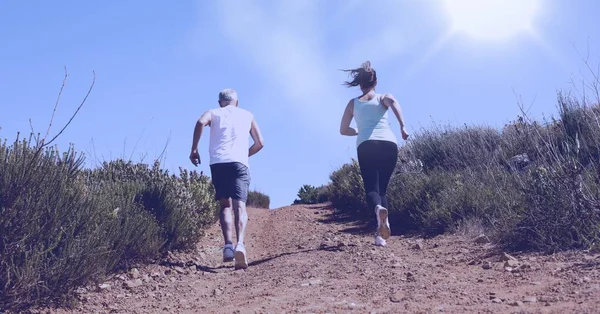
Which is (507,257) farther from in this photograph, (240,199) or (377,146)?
(240,199)

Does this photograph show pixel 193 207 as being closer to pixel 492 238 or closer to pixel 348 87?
pixel 348 87

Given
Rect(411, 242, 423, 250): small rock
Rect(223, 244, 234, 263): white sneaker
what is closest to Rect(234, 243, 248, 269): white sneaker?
Rect(223, 244, 234, 263): white sneaker

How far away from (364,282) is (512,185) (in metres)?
3.28

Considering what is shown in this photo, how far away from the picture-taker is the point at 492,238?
665 cm

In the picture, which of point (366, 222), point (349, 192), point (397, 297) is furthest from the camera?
point (349, 192)

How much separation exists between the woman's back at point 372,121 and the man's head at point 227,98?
1330 mm

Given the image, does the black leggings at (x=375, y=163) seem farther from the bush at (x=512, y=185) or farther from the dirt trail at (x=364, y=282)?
the bush at (x=512, y=185)

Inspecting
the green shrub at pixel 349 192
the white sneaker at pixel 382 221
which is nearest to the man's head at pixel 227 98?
the white sneaker at pixel 382 221

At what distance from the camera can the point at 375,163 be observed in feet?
22.7

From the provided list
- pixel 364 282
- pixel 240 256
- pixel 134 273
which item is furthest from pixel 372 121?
pixel 134 273

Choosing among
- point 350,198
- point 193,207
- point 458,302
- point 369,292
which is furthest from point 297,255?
point 350,198

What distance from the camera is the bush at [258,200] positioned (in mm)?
21000

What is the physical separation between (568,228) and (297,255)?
2617 mm

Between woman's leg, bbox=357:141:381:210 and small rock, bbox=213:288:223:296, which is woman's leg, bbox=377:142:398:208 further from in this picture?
small rock, bbox=213:288:223:296
